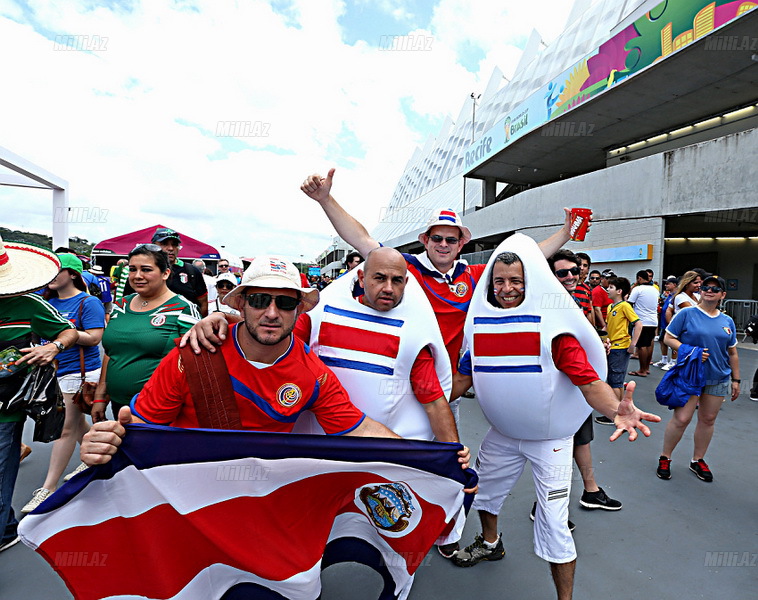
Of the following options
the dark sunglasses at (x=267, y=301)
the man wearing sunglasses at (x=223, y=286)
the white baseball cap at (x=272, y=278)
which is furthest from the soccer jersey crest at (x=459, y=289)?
the man wearing sunglasses at (x=223, y=286)

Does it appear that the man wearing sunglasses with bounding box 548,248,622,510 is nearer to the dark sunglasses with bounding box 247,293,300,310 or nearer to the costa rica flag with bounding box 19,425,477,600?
the costa rica flag with bounding box 19,425,477,600

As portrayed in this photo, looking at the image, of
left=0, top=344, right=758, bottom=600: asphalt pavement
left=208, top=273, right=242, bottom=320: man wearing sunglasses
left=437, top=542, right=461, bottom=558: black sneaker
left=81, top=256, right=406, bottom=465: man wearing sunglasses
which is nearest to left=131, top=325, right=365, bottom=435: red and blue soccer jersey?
left=81, top=256, right=406, bottom=465: man wearing sunglasses

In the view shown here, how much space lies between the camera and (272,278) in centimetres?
173

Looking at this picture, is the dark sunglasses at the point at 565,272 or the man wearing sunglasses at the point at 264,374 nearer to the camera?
the man wearing sunglasses at the point at 264,374

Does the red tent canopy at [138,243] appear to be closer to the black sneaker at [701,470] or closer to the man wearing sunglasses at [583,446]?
the man wearing sunglasses at [583,446]

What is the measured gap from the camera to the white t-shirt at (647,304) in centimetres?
723

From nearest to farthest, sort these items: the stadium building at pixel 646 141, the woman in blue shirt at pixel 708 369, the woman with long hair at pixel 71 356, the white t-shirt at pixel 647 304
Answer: the woman with long hair at pixel 71 356
the woman in blue shirt at pixel 708 369
the white t-shirt at pixel 647 304
the stadium building at pixel 646 141

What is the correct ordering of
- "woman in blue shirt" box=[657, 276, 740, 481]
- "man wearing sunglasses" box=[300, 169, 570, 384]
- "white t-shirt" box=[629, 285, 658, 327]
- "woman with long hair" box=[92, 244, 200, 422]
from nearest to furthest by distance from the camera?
"woman with long hair" box=[92, 244, 200, 422] → "man wearing sunglasses" box=[300, 169, 570, 384] → "woman in blue shirt" box=[657, 276, 740, 481] → "white t-shirt" box=[629, 285, 658, 327]

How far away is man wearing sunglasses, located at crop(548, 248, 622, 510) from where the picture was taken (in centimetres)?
308

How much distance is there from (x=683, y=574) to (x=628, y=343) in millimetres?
3296

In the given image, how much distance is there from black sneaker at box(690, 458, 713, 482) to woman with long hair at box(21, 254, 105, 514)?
5.06 meters

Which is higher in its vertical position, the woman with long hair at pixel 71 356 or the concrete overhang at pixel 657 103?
the concrete overhang at pixel 657 103

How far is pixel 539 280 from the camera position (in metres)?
2.17

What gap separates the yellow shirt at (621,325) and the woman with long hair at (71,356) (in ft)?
18.2
